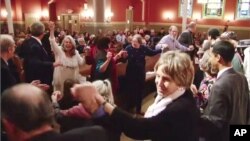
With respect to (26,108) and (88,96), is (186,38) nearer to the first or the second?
(88,96)

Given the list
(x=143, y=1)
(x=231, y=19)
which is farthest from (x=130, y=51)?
(x=143, y=1)

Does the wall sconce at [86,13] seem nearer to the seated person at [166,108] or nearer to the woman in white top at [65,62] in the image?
the woman in white top at [65,62]

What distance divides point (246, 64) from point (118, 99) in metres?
2.60

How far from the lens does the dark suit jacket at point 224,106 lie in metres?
2.20

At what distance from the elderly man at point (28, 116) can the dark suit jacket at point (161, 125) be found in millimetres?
355

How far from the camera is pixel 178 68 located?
1797 mm

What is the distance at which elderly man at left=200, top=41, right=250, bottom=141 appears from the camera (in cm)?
220

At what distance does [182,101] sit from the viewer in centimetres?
174

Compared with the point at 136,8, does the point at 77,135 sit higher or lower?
lower

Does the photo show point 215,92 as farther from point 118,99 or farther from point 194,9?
point 194,9

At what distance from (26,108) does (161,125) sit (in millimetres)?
763

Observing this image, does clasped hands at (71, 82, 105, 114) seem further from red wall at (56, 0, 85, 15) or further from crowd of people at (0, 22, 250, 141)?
red wall at (56, 0, 85, 15)

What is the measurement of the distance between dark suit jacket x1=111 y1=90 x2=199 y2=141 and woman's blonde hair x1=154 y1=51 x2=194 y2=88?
0.18 metres

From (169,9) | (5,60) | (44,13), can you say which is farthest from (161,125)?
(169,9)
